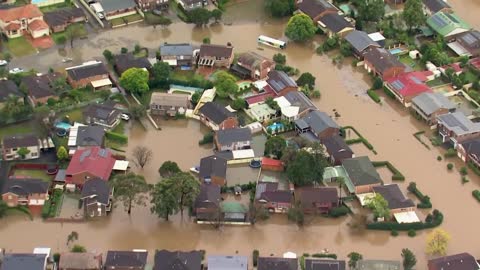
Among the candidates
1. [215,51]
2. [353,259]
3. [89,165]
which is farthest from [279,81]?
[353,259]

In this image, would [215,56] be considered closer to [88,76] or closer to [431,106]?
[88,76]

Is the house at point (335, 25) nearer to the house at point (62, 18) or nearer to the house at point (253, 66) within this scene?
the house at point (253, 66)

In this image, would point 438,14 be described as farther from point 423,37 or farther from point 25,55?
point 25,55

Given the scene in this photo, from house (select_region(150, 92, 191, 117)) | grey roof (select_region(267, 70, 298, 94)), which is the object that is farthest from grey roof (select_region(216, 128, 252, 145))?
grey roof (select_region(267, 70, 298, 94))

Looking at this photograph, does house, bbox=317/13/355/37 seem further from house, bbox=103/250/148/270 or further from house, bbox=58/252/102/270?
house, bbox=58/252/102/270

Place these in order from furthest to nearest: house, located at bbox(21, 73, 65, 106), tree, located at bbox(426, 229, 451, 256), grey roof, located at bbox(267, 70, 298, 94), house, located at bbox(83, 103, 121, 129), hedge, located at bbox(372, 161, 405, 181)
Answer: grey roof, located at bbox(267, 70, 298, 94)
house, located at bbox(21, 73, 65, 106)
house, located at bbox(83, 103, 121, 129)
hedge, located at bbox(372, 161, 405, 181)
tree, located at bbox(426, 229, 451, 256)

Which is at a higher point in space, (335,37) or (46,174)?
(335,37)

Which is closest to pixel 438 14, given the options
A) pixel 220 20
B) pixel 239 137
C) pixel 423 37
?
pixel 423 37
